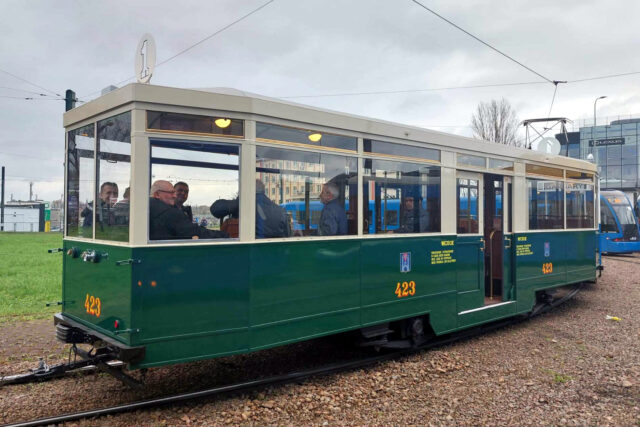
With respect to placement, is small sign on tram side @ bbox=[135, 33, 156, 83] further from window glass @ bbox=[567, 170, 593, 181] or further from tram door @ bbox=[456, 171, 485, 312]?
window glass @ bbox=[567, 170, 593, 181]

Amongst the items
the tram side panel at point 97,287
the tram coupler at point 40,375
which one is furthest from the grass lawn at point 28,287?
the tram side panel at point 97,287

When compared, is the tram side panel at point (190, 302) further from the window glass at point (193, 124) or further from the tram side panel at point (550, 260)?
the tram side panel at point (550, 260)

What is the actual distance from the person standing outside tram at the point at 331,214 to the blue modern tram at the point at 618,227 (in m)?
19.2

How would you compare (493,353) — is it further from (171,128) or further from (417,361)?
(171,128)

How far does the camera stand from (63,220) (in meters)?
5.17

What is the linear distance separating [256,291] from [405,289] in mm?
2100

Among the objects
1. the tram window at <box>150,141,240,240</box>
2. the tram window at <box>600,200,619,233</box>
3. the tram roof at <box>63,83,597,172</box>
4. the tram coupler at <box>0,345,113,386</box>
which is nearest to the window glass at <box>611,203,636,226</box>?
the tram window at <box>600,200,619,233</box>

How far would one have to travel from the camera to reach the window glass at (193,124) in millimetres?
4105

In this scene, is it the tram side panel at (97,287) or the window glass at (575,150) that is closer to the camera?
the tram side panel at (97,287)

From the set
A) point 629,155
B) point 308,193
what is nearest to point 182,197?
point 308,193

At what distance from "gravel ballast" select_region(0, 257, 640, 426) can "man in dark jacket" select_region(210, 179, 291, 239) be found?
1569mm

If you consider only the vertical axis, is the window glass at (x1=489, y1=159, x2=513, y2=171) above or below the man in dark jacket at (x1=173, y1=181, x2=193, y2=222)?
above

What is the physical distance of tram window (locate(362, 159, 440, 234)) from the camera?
5.43 metres

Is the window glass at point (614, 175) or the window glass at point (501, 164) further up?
the window glass at point (614, 175)
